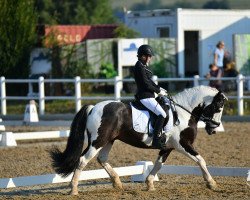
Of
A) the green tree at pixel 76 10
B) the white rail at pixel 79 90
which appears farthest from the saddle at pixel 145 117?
the green tree at pixel 76 10

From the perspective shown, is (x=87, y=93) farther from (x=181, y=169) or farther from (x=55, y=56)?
(x=181, y=169)

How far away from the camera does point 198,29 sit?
120ft

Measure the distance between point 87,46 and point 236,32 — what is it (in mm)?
6565

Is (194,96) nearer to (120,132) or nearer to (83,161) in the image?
(120,132)

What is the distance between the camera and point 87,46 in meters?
36.2

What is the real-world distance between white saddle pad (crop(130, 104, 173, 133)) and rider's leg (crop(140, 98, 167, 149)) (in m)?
0.10

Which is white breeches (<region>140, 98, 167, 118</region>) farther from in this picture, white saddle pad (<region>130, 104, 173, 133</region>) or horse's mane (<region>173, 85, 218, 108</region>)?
horse's mane (<region>173, 85, 218, 108</region>)

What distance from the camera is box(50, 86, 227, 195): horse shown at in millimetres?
11758

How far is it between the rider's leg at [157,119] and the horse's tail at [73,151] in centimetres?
83

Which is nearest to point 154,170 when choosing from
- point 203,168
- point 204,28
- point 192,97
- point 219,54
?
point 203,168

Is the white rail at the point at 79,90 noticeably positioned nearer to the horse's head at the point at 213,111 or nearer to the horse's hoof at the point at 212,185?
the horse's head at the point at 213,111

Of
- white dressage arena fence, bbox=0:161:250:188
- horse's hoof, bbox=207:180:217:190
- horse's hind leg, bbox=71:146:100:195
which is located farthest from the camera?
horse's hoof, bbox=207:180:217:190

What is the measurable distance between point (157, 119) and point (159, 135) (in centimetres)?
23

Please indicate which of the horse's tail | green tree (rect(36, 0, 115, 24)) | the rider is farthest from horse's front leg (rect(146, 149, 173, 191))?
green tree (rect(36, 0, 115, 24))
